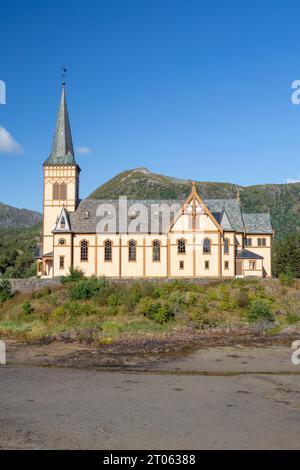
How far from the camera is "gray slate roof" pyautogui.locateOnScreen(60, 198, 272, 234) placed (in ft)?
177

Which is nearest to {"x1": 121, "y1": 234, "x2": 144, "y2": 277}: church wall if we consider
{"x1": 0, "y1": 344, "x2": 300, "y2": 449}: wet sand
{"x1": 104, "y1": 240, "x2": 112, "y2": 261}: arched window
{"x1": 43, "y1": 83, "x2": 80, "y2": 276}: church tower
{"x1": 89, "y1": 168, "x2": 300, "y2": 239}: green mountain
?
{"x1": 104, "y1": 240, "x2": 112, "y2": 261}: arched window

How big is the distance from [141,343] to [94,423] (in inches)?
713

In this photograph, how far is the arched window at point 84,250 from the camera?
176 feet

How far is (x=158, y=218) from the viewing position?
5478 cm

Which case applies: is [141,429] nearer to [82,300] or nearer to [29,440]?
[29,440]

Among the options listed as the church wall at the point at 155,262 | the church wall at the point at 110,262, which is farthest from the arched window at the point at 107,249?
the church wall at the point at 155,262

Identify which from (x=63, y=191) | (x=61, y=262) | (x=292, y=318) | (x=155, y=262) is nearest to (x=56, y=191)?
(x=63, y=191)

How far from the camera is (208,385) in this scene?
910 inches

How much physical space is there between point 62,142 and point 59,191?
6.54 m

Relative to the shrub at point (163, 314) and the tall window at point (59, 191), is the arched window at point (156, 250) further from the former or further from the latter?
the tall window at point (59, 191)

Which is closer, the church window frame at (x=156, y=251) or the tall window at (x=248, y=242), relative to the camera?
the church window frame at (x=156, y=251)

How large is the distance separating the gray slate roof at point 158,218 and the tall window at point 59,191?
245cm

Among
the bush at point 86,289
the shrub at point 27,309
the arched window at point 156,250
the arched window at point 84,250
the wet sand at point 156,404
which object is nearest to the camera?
the wet sand at point 156,404

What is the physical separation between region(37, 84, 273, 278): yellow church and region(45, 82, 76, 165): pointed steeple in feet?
1.31
